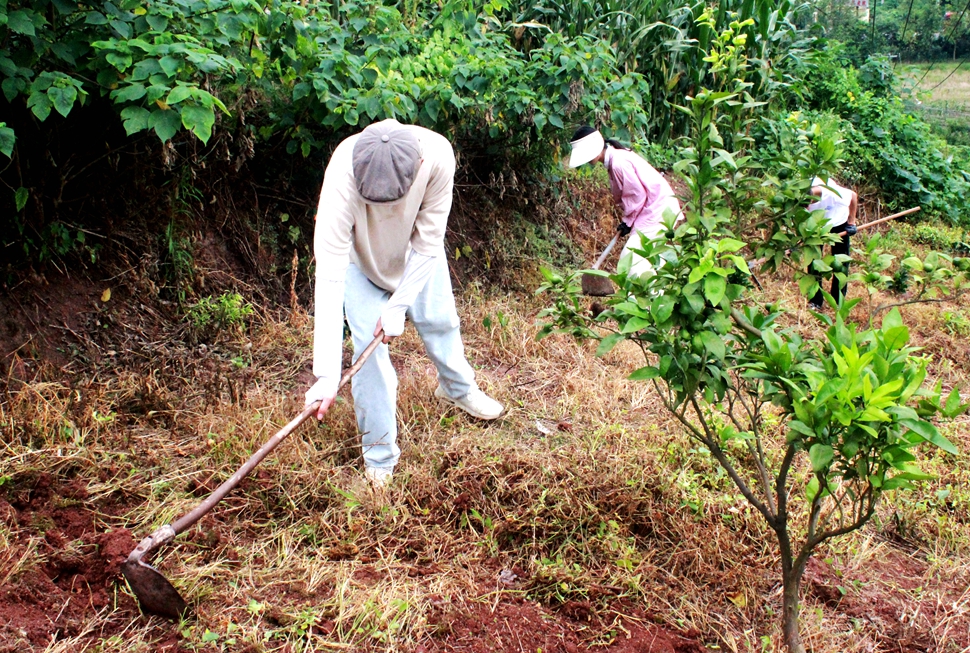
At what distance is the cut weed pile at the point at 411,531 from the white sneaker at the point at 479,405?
0.22 ft

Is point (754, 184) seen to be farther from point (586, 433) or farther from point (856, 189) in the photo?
point (856, 189)

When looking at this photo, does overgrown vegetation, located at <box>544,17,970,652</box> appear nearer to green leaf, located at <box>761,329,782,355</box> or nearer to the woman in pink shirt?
green leaf, located at <box>761,329,782,355</box>

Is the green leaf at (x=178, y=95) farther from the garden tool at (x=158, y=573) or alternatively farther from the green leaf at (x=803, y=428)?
the green leaf at (x=803, y=428)

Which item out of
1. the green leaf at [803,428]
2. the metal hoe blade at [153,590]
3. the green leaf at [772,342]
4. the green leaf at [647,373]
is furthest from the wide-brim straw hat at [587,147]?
the metal hoe blade at [153,590]

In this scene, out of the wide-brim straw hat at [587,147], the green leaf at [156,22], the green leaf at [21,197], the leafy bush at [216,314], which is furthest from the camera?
the wide-brim straw hat at [587,147]

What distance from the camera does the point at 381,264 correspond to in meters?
3.39

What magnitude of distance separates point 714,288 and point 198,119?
234 centimetres

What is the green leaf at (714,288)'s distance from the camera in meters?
2.10

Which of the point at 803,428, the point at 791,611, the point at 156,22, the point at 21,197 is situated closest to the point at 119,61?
the point at 156,22

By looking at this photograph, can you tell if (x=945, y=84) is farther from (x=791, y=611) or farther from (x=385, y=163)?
(x=385, y=163)

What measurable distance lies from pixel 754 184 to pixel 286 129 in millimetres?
3105

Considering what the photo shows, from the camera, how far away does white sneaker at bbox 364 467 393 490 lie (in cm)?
350

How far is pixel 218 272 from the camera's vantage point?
191 inches

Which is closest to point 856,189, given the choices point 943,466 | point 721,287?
point 943,466
